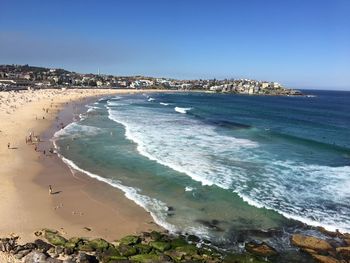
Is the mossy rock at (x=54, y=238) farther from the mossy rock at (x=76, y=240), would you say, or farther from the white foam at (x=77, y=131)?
the white foam at (x=77, y=131)

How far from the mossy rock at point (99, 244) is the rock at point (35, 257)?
2.13m

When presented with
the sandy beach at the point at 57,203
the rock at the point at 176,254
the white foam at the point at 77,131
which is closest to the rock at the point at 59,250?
the sandy beach at the point at 57,203

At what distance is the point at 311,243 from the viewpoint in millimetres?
17734

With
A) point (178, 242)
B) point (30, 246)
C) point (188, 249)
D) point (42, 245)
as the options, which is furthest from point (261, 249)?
point (30, 246)

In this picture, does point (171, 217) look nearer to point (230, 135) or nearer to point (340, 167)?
point (340, 167)

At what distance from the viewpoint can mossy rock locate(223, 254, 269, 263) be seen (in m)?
15.8

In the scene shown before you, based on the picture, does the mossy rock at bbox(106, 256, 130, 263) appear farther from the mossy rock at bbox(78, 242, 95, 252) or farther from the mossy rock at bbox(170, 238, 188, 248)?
the mossy rock at bbox(170, 238, 188, 248)

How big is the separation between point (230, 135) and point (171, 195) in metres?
24.1

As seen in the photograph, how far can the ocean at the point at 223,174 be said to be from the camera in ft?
66.9

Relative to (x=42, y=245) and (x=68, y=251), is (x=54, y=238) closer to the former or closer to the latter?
(x=42, y=245)

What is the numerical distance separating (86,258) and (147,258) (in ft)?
7.58

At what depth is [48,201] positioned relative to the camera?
22.4 meters

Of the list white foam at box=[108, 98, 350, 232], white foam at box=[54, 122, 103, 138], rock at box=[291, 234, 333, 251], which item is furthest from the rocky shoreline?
white foam at box=[54, 122, 103, 138]

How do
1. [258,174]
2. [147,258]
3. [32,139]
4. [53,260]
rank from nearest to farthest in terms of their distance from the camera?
[53,260]
[147,258]
[258,174]
[32,139]
